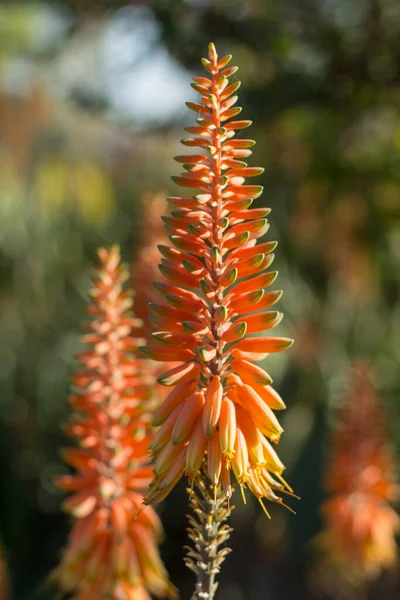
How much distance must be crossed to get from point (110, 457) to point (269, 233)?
7.76 ft

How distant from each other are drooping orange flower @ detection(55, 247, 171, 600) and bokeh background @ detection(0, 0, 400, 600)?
1056mm

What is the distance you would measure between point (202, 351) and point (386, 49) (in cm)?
220

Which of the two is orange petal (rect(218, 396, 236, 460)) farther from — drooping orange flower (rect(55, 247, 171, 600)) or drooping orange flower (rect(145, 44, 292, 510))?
drooping orange flower (rect(55, 247, 171, 600))

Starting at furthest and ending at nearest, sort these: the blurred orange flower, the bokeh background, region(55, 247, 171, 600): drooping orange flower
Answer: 1. the bokeh background
2. the blurred orange flower
3. region(55, 247, 171, 600): drooping orange flower

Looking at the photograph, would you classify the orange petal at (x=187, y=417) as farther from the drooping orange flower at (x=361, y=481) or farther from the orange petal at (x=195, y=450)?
the drooping orange flower at (x=361, y=481)

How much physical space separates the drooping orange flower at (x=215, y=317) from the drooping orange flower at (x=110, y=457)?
0.22 meters

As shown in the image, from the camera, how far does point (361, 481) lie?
1461 mm

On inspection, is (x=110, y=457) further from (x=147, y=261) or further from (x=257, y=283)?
(x=147, y=261)

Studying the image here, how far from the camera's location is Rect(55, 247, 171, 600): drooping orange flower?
90 centimetres

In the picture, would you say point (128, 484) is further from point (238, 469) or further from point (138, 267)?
point (138, 267)

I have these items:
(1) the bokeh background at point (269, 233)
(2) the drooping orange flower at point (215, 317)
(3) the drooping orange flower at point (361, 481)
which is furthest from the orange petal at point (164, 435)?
(1) the bokeh background at point (269, 233)

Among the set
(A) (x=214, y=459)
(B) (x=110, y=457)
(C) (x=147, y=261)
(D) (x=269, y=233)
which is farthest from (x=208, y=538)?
(D) (x=269, y=233)

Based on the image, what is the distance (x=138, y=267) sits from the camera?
57.4 inches

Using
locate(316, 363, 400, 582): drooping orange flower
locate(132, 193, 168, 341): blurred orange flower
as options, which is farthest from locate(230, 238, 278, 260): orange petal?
locate(316, 363, 400, 582): drooping orange flower
